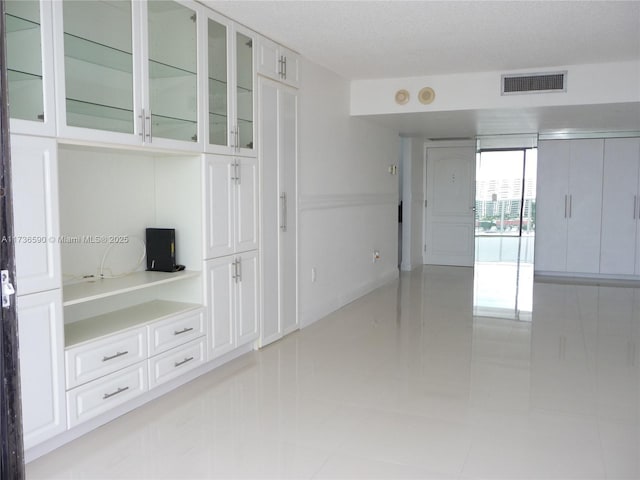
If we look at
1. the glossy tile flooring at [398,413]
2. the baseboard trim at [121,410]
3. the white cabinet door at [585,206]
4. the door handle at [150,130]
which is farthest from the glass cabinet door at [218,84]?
the white cabinet door at [585,206]

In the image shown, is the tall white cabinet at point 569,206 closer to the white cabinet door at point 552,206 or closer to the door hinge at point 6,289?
the white cabinet door at point 552,206

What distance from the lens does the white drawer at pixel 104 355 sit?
288 centimetres

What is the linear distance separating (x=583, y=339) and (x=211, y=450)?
3608 millimetres

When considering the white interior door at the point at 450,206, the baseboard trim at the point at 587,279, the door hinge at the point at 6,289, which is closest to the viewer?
the door hinge at the point at 6,289

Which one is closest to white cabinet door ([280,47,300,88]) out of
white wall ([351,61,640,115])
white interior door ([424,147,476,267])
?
white wall ([351,61,640,115])

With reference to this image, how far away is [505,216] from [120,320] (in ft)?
23.2

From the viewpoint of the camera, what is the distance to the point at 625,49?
15.8 feet

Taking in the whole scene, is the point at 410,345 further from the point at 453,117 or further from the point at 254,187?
the point at 453,117

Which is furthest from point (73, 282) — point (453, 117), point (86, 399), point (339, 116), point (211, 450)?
point (453, 117)

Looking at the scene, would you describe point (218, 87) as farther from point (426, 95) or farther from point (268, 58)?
point (426, 95)

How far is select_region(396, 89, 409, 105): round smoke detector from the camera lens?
612 cm

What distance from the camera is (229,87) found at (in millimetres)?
4086

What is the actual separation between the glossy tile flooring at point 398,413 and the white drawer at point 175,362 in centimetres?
14

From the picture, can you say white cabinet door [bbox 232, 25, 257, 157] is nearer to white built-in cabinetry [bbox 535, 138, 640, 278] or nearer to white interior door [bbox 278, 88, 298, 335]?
white interior door [bbox 278, 88, 298, 335]
